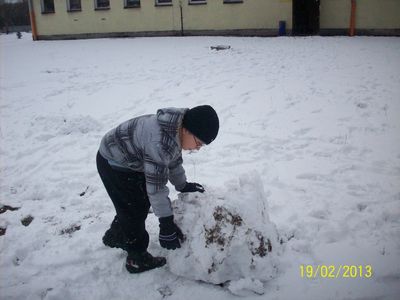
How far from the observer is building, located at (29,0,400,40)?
618 inches

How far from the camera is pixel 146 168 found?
9.59 feet

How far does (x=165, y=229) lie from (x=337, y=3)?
16037 millimetres

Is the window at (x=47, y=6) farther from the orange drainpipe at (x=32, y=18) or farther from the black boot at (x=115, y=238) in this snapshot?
the black boot at (x=115, y=238)

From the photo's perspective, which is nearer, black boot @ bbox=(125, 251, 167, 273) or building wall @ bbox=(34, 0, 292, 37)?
black boot @ bbox=(125, 251, 167, 273)

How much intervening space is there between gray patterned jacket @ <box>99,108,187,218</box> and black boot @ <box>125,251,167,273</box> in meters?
0.64

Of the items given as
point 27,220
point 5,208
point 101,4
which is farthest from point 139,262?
point 101,4

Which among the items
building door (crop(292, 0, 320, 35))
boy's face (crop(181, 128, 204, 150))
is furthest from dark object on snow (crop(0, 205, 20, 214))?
building door (crop(292, 0, 320, 35))

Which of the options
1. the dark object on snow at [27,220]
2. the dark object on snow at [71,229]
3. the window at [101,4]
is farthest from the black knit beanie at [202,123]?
the window at [101,4]

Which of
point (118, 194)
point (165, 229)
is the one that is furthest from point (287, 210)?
point (118, 194)

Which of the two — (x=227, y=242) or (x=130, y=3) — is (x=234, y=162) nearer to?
(x=227, y=242)

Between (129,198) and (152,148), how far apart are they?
626 mm

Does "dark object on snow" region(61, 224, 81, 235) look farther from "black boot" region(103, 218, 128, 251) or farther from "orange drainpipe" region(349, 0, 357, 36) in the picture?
"orange drainpipe" region(349, 0, 357, 36)

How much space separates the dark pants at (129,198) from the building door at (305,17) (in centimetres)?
1579

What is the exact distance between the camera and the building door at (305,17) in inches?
651
